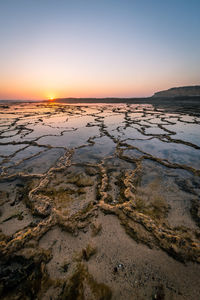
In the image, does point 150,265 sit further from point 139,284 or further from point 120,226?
point 120,226

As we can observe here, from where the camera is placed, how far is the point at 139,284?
128cm

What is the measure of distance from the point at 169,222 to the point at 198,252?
44cm

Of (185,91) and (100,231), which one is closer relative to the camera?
(100,231)

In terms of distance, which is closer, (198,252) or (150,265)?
(150,265)

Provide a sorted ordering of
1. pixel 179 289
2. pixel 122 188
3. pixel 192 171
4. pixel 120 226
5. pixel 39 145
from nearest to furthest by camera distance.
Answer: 1. pixel 179 289
2. pixel 120 226
3. pixel 122 188
4. pixel 192 171
5. pixel 39 145

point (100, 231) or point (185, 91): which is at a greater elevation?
point (185, 91)

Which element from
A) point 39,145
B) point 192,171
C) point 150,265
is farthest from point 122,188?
point 39,145

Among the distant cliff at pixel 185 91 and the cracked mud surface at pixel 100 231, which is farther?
the distant cliff at pixel 185 91

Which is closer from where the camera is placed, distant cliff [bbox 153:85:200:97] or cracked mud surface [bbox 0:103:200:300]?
cracked mud surface [bbox 0:103:200:300]

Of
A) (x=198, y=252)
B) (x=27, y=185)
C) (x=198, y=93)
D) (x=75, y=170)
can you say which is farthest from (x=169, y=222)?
(x=198, y=93)

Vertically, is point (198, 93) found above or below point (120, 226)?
above

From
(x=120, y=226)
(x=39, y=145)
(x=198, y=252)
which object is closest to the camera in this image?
(x=198, y=252)

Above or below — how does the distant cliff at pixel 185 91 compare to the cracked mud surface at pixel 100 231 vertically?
above

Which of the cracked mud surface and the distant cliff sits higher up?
the distant cliff
